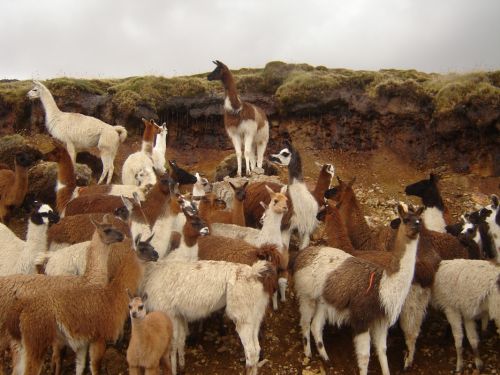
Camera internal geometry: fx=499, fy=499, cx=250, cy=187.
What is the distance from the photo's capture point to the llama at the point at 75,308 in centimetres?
493

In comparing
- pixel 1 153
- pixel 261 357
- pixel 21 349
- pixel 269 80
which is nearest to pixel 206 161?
pixel 269 80

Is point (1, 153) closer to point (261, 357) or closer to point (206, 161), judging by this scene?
point (206, 161)

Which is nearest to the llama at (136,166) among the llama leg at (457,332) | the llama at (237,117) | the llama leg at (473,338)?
the llama at (237,117)

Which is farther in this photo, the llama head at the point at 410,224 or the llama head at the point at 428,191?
the llama head at the point at 428,191

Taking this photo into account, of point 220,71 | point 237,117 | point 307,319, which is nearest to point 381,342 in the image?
Answer: point 307,319

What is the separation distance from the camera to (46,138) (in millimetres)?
14422

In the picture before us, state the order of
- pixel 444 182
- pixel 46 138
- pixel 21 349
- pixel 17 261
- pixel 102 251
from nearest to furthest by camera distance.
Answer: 1. pixel 21 349
2. pixel 102 251
3. pixel 17 261
4. pixel 444 182
5. pixel 46 138

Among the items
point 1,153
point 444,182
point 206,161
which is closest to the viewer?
point 1,153

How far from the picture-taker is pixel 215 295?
5633mm

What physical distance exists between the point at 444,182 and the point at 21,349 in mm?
10937

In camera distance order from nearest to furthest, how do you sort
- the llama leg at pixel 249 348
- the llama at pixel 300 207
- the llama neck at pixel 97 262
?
the llama leg at pixel 249 348 → the llama neck at pixel 97 262 → the llama at pixel 300 207

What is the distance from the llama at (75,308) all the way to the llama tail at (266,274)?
136 cm

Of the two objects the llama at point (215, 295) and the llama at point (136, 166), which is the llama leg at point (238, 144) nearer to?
the llama at point (136, 166)

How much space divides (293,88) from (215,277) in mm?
10954
